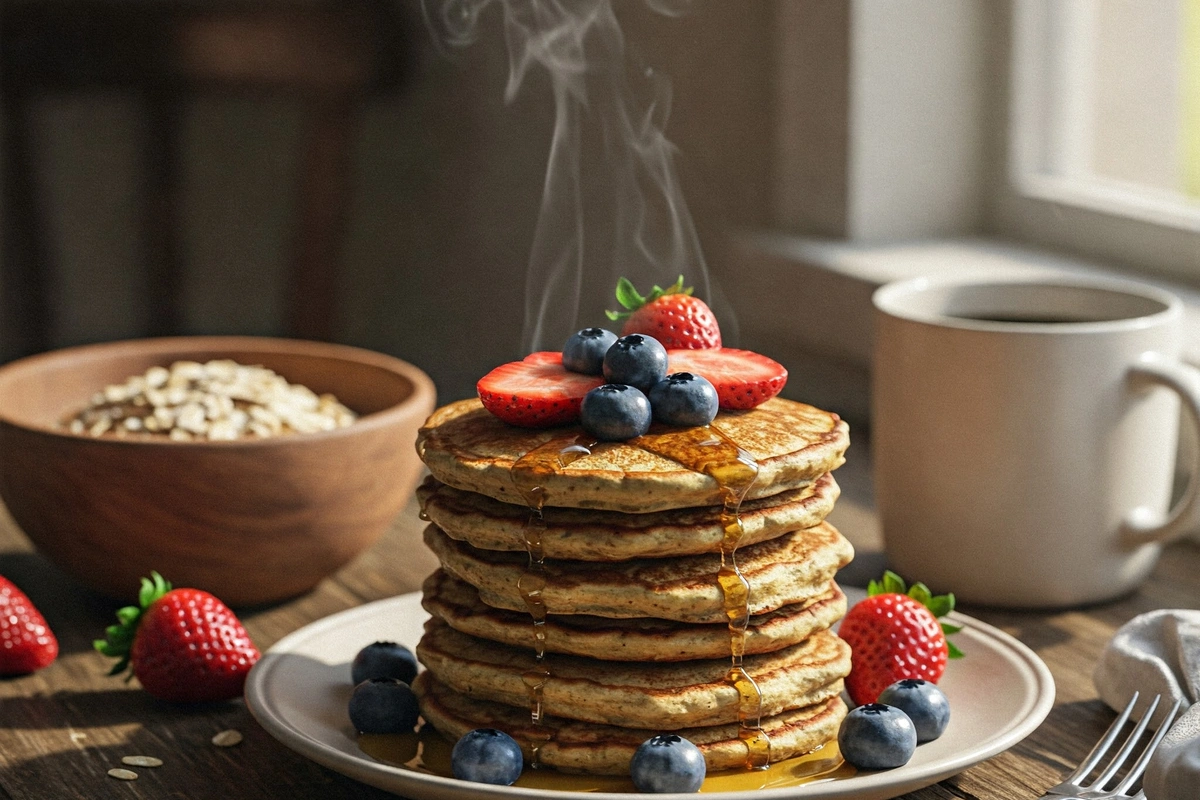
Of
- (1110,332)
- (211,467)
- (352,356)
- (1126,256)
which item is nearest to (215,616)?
(211,467)

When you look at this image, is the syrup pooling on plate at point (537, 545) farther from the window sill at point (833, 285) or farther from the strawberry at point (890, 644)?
the window sill at point (833, 285)

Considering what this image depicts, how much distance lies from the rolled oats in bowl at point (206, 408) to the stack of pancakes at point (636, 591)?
1.44ft

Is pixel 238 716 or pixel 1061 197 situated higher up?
pixel 1061 197

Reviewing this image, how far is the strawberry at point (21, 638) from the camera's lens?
1.14m

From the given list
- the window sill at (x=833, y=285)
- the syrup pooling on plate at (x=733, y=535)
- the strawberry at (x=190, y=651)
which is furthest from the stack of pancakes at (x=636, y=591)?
the window sill at (x=833, y=285)

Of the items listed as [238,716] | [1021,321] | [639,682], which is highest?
[1021,321]

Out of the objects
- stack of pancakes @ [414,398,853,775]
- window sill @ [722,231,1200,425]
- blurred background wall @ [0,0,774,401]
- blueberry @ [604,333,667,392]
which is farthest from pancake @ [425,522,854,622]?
blurred background wall @ [0,0,774,401]

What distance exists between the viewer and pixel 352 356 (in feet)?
4.91

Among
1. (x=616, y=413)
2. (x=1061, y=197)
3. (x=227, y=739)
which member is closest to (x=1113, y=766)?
(x=616, y=413)

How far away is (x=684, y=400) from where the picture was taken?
89 centimetres

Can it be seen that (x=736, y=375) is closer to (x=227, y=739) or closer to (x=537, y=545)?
(x=537, y=545)

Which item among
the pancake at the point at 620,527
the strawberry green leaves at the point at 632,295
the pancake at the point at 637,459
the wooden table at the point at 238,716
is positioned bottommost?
the wooden table at the point at 238,716

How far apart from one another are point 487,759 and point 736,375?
1.00 feet

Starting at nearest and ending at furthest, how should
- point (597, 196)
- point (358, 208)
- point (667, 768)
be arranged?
point (667, 768) → point (597, 196) → point (358, 208)
